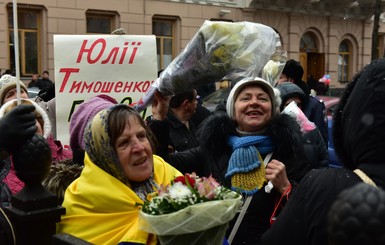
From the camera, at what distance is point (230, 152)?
2.96 metres

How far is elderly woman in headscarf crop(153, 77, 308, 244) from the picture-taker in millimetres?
2678

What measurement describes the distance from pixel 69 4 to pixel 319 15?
12549 mm

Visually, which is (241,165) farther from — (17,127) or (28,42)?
(28,42)

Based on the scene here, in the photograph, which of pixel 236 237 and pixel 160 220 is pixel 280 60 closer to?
pixel 236 237

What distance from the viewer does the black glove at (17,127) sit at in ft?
5.90

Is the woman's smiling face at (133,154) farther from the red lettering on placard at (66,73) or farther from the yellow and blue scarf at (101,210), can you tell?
the red lettering on placard at (66,73)

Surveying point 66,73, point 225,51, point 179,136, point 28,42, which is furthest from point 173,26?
point 225,51

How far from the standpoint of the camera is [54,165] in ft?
9.25

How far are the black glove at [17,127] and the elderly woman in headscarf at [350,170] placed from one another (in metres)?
0.92

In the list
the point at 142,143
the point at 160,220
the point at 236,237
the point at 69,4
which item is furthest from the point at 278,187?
the point at 69,4

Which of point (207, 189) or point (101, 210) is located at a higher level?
point (207, 189)

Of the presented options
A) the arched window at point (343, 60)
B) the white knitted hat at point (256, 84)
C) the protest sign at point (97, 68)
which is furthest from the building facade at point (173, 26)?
the white knitted hat at point (256, 84)

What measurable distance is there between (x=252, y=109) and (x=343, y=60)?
991 inches

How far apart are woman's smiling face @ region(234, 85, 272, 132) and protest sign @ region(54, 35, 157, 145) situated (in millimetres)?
1428
